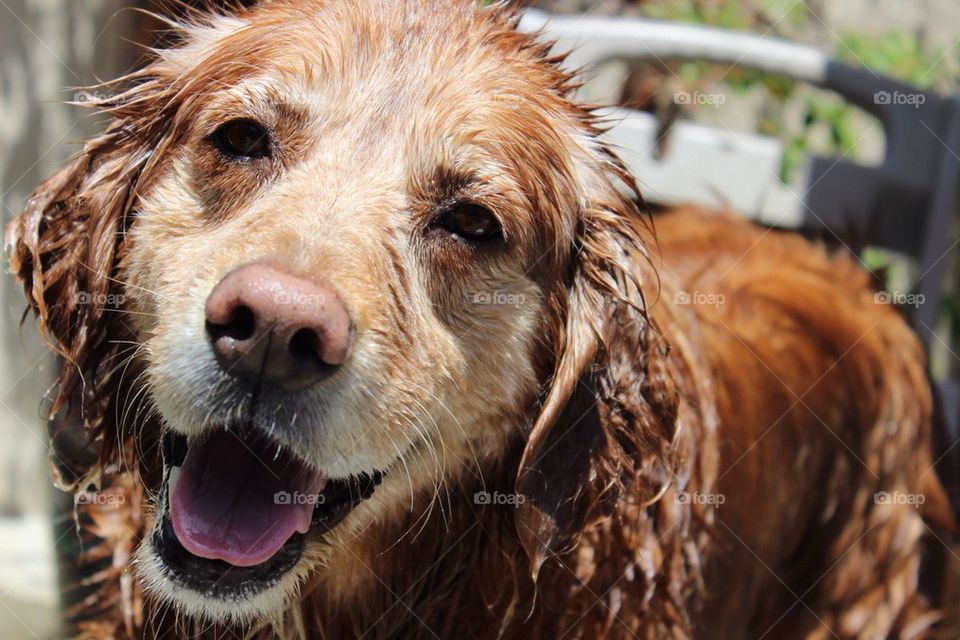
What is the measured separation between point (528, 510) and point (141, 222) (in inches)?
44.9

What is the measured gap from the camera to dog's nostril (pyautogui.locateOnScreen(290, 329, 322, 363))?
2049 mm

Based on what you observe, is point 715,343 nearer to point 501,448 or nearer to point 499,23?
point 501,448

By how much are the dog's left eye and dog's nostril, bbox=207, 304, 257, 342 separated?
2.05ft

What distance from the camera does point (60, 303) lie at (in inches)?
105

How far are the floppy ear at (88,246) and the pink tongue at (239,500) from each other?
47cm

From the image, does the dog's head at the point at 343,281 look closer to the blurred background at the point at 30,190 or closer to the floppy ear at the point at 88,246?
the floppy ear at the point at 88,246

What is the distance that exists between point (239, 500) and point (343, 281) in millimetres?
555

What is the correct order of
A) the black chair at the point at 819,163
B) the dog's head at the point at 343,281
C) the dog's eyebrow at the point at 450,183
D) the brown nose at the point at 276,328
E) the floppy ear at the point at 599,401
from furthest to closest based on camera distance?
the black chair at the point at 819,163 < the floppy ear at the point at 599,401 < the dog's eyebrow at the point at 450,183 < the dog's head at the point at 343,281 < the brown nose at the point at 276,328

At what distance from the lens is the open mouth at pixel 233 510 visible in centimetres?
230

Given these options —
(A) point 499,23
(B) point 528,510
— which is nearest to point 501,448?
(B) point 528,510

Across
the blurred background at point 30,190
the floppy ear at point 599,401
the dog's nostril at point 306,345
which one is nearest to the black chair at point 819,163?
the blurred background at point 30,190

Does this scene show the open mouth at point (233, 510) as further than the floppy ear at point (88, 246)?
No

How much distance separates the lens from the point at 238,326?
6.79 ft

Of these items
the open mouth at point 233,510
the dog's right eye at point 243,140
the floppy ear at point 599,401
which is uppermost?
the dog's right eye at point 243,140
